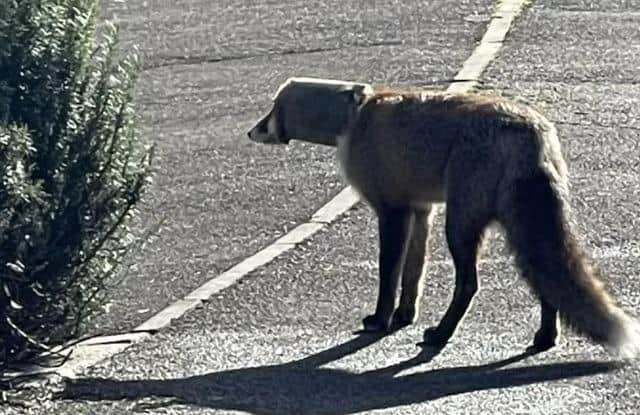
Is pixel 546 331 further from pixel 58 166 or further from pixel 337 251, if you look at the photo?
pixel 58 166

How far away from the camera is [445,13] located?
18.1 meters

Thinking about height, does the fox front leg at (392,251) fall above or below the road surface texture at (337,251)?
above

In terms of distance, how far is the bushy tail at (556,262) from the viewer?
25.0 feet

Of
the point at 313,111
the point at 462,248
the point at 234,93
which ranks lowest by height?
the point at 234,93

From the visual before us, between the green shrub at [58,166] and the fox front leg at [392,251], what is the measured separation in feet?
4.09

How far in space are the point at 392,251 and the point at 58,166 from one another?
5.85 feet

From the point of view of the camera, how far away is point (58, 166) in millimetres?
7844

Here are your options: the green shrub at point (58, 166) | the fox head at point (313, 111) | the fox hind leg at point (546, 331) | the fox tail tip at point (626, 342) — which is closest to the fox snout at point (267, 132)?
the fox head at point (313, 111)

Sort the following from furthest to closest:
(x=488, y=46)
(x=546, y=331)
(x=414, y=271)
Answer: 1. (x=488, y=46)
2. (x=414, y=271)
3. (x=546, y=331)

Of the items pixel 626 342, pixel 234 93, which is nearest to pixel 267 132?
pixel 626 342

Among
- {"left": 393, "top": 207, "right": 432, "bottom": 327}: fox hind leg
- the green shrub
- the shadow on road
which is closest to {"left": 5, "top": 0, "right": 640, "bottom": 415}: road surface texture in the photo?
→ the shadow on road

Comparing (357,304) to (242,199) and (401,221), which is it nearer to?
(401,221)

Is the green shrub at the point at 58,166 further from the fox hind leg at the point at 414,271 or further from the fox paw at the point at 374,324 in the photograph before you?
the fox hind leg at the point at 414,271

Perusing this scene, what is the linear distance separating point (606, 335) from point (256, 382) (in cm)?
155
